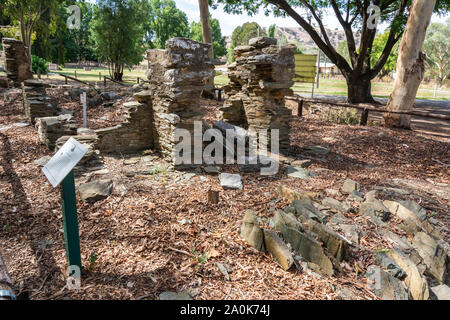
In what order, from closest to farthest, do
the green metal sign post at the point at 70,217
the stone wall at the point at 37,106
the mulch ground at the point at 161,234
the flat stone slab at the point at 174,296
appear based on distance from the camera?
the green metal sign post at the point at 70,217 < the flat stone slab at the point at 174,296 < the mulch ground at the point at 161,234 < the stone wall at the point at 37,106

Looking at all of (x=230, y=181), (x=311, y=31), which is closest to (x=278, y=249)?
(x=230, y=181)

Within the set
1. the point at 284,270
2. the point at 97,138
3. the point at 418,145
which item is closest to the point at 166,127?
the point at 97,138

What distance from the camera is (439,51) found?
140ft

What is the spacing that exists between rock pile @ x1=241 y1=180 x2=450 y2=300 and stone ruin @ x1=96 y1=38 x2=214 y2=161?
2.66m

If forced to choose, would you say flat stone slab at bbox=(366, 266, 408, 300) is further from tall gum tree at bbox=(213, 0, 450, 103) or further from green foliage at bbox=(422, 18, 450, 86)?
green foliage at bbox=(422, 18, 450, 86)

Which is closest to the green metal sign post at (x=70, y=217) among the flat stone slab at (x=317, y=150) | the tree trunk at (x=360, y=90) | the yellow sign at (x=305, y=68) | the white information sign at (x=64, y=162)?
the white information sign at (x=64, y=162)

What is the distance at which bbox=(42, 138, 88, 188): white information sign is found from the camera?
2595mm

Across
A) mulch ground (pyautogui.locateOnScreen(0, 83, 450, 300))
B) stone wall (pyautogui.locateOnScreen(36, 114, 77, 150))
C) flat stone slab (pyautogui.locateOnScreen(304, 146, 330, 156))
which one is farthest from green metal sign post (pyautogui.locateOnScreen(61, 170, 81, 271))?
flat stone slab (pyautogui.locateOnScreen(304, 146, 330, 156))

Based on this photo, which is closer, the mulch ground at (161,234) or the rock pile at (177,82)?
the mulch ground at (161,234)

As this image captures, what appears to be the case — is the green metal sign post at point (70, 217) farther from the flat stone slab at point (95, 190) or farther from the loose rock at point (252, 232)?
the loose rock at point (252, 232)

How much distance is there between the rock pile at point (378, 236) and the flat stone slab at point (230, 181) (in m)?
0.99

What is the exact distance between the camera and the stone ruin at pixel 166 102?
5496 millimetres

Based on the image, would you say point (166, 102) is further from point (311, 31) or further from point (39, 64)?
point (39, 64)
